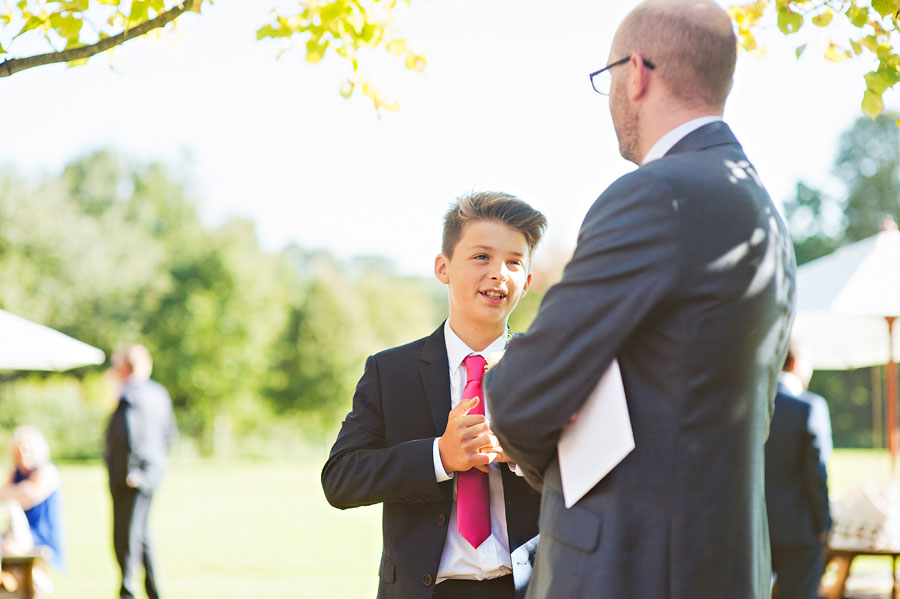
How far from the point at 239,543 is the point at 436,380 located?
12549 millimetres

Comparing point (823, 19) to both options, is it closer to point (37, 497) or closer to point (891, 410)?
point (891, 410)

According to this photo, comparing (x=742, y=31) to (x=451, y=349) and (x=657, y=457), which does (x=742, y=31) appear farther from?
(x=657, y=457)

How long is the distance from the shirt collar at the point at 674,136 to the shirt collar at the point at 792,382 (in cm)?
525

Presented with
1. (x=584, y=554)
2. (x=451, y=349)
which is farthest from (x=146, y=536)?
(x=584, y=554)

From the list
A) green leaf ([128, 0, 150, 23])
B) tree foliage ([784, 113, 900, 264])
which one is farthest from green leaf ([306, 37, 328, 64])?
tree foliage ([784, 113, 900, 264])

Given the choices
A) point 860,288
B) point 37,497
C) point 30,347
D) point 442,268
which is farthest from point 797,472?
point 37,497

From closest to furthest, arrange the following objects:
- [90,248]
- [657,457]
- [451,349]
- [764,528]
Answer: [657,457]
[764,528]
[451,349]
[90,248]

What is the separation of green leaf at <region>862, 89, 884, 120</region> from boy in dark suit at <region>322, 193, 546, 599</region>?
130 centimetres

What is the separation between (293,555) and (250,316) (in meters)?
40.5

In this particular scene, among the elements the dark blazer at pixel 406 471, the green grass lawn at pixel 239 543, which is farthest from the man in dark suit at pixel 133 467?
the dark blazer at pixel 406 471

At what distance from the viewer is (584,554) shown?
1.99m

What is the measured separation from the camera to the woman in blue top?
902 centimetres

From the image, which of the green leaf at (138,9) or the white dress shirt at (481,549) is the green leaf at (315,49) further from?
the white dress shirt at (481,549)

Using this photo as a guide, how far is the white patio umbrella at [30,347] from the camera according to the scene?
8.23m
